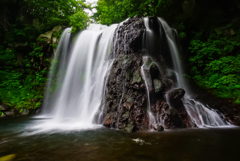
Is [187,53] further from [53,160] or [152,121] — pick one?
[53,160]

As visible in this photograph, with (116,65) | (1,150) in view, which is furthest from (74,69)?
(1,150)

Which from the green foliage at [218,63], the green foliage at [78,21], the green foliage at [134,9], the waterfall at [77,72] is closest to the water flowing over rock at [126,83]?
the waterfall at [77,72]

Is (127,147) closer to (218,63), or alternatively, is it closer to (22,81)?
(218,63)

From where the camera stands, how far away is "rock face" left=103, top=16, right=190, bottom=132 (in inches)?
199

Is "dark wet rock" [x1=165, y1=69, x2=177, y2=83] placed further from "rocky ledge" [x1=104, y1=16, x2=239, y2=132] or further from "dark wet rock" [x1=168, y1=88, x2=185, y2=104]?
"dark wet rock" [x1=168, y1=88, x2=185, y2=104]

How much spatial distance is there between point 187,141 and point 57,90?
993 centimetres

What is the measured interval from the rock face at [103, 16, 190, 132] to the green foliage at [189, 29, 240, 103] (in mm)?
3474

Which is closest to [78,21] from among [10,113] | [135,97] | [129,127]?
[10,113]

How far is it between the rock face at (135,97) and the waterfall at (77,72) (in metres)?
1.28

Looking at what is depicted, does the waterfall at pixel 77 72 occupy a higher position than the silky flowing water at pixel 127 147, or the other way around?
the waterfall at pixel 77 72

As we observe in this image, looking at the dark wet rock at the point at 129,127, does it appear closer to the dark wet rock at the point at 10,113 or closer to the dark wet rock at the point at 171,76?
the dark wet rock at the point at 171,76

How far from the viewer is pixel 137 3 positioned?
39.2ft

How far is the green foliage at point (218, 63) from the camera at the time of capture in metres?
7.53

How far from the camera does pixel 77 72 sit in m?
10.1
